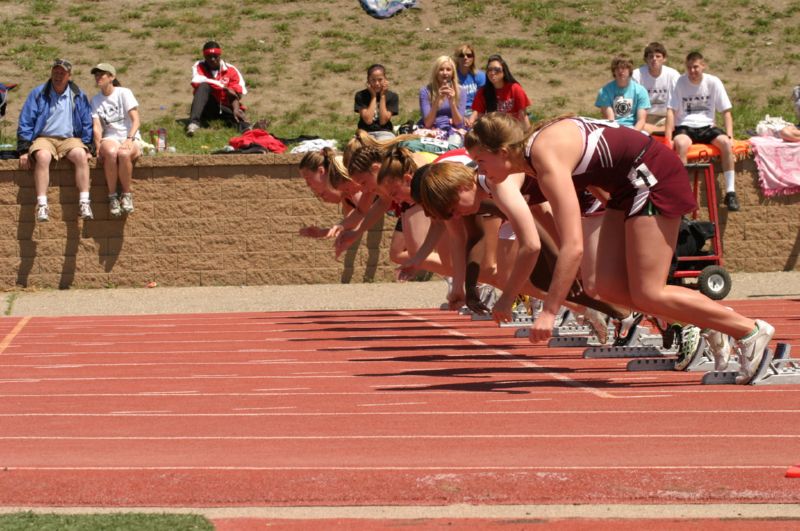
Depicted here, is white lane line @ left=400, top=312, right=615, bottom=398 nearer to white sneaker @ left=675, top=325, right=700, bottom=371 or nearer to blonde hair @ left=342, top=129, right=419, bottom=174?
white sneaker @ left=675, top=325, right=700, bottom=371

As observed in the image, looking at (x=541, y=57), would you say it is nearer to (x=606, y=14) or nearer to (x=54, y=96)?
(x=606, y=14)

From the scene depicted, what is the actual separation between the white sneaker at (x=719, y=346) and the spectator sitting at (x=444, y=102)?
23.0 ft

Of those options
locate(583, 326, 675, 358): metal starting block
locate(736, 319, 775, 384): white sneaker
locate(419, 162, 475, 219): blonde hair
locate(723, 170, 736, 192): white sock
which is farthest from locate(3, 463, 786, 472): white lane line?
locate(723, 170, 736, 192): white sock

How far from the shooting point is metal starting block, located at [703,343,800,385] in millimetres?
7410

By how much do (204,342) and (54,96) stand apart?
545 centimetres

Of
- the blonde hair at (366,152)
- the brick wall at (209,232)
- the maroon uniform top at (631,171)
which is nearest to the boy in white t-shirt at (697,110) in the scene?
the brick wall at (209,232)

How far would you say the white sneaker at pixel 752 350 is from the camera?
283 inches

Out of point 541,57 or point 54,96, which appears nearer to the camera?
point 54,96

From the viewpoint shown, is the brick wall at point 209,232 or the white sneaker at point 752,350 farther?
the brick wall at point 209,232

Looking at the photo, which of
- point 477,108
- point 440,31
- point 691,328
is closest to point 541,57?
point 440,31

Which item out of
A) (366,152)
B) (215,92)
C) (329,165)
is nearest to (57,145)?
(215,92)

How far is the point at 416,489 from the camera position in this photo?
5.16 metres

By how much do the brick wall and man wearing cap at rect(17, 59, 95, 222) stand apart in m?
0.25

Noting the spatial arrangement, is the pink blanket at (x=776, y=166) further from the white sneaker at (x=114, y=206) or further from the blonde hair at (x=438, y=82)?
the white sneaker at (x=114, y=206)
